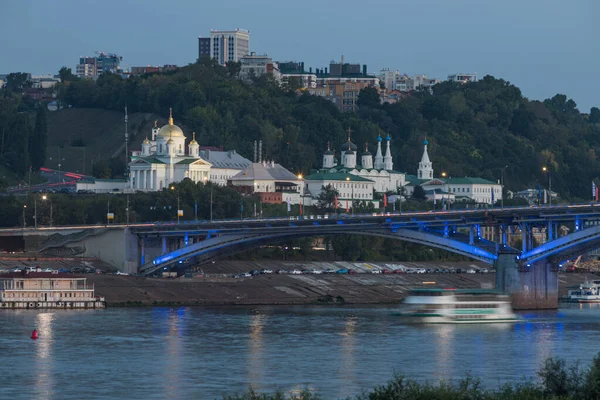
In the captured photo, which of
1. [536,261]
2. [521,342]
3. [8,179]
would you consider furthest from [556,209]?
[8,179]

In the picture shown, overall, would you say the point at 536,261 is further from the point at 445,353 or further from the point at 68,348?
the point at 68,348

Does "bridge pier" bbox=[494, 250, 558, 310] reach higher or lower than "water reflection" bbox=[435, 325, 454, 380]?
higher

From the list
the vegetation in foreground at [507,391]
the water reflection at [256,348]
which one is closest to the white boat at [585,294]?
the water reflection at [256,348]

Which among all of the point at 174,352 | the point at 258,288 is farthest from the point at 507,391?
the point at 258,288

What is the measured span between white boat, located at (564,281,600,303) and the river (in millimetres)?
25873

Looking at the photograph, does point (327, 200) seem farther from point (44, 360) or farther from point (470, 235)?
point (44, 360)

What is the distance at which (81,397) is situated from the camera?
62656mm

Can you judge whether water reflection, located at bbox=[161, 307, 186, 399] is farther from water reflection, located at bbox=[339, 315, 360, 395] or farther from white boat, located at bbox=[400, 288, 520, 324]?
white boat, located at bbox=[400, 288, 520, 324]

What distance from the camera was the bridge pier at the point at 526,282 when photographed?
114 meters

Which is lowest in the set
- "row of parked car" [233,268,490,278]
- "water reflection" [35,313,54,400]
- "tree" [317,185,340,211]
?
→ "water reflection" [35,313,54,400]

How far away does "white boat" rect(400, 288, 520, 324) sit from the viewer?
320 ft

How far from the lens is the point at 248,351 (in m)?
79.7

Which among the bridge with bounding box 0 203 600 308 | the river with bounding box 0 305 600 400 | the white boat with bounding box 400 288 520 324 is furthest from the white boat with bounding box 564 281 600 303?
the white boat with bounding box 400 288 520 324

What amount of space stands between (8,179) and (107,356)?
12535cm
